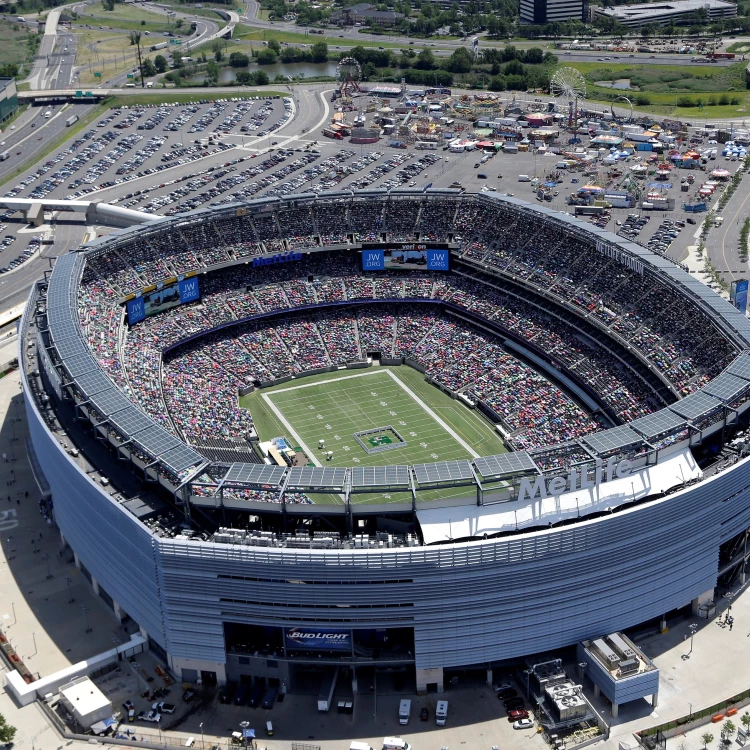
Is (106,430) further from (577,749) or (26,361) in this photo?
(577,749)

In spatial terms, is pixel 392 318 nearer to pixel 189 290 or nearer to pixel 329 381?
pixel 329 381

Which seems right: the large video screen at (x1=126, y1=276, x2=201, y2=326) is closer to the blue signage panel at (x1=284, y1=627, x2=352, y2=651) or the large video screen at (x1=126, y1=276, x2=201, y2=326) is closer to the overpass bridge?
the overpass bridge

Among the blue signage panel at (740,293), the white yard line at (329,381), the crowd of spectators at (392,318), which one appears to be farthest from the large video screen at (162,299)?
the blue signage panel at (740,293)

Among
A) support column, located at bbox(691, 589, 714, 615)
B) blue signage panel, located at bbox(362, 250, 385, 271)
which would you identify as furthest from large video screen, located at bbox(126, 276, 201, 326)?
support column, located at bbox(691, 589, 714, 615)

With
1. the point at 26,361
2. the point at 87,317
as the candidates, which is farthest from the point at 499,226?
the point at 26,361

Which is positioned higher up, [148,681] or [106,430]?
[106,430]

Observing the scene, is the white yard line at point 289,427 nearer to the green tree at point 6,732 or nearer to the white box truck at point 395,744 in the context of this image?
the white box truck at point 395,744
